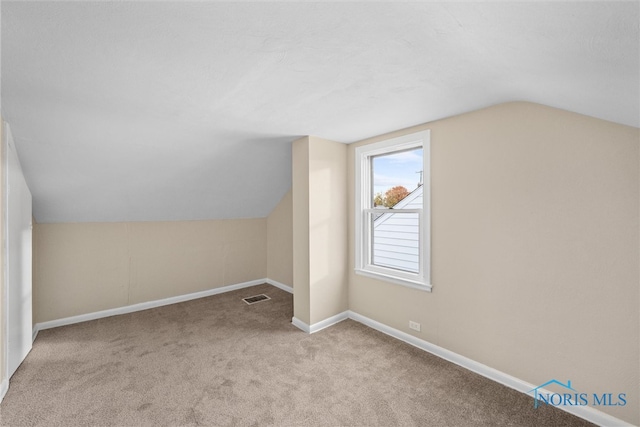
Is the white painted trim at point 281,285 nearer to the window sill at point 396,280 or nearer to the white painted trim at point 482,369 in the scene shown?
the white painted trim at point 482,369

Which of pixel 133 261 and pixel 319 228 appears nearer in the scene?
pixel 319 228

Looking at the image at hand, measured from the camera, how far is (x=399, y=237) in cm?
304

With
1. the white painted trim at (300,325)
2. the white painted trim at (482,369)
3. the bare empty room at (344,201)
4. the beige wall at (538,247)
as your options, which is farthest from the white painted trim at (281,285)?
the beige wall at (538,247)

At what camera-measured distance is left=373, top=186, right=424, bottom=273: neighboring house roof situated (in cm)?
287

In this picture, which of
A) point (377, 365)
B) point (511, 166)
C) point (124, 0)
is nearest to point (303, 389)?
point (377, 365)

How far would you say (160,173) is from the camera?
307 cm

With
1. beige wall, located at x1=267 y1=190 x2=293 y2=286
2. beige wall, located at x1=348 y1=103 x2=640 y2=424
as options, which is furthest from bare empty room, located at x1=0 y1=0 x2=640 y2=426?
beige wall, located at x1=267 y1=190 x2=293 y2=286

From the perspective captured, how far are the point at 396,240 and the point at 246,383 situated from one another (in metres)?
1.97

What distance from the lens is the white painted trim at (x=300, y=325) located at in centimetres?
308

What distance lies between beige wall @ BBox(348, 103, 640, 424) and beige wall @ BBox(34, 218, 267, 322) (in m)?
3.13

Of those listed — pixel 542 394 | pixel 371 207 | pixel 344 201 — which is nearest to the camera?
pixel 542 394

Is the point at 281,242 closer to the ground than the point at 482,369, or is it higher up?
higher up

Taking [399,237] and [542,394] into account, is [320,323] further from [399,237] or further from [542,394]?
[542,394]

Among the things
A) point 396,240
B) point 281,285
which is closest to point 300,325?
point 396,240
